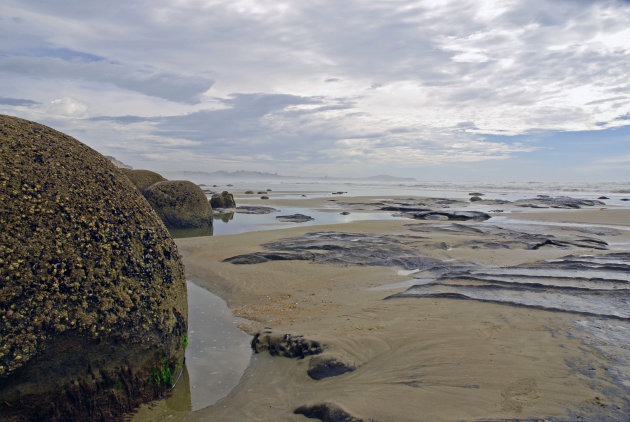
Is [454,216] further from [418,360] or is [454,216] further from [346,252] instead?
[418,360]

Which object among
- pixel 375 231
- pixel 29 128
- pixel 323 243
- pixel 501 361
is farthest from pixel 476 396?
pixel 375 231

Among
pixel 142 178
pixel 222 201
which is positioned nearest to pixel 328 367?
pixel 142 178

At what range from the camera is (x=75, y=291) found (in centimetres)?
323

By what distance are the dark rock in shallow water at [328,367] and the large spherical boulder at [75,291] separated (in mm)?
→ 1304

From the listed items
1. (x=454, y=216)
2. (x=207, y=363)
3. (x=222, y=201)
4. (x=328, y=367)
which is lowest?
(x=207, y=363)

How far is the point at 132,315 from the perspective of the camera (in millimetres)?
3521

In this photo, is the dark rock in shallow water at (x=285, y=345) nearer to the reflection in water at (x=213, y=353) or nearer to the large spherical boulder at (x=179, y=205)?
the reflection in water at (x=213, y=353)

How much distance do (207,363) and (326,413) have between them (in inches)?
69.8

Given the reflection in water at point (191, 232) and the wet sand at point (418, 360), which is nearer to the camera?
the wet sand at point (418, 360)

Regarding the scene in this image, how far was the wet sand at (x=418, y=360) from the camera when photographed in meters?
2.98

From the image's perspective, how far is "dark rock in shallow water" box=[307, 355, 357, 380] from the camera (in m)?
3.82

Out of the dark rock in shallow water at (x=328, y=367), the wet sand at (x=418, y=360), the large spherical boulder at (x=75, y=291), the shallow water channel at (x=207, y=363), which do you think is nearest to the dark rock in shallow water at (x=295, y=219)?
the wet sand at (x=418, y=360)

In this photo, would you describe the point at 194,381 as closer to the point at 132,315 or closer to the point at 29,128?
the point at 132,315

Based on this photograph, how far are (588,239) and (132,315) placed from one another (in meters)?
12.3
